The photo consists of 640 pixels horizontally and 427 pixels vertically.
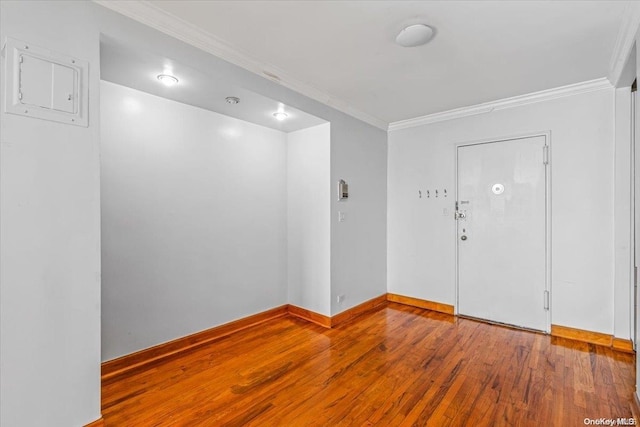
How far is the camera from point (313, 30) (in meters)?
2.14

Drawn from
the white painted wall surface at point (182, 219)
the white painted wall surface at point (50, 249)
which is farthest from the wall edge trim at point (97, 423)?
the white painted wall surface at point (182, 219)

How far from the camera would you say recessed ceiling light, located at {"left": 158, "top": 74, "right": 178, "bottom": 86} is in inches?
90.4

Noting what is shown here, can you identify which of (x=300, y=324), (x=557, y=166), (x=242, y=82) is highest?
(x=242, y=82)

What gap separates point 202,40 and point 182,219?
1.53m

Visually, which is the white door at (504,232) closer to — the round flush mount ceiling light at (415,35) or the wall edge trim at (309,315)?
the wall edge trim at (309,315)

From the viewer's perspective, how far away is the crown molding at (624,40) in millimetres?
1888

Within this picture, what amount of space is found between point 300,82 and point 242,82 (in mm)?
669

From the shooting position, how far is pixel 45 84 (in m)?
1.56

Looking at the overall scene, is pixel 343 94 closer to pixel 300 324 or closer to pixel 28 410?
pixel 300 324

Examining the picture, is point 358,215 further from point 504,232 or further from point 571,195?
point 571,195

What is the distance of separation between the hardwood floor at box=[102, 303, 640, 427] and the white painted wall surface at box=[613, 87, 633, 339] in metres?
0.41

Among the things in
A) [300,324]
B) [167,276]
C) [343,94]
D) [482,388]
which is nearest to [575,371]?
[482,388]

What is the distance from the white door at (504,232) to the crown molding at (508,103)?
40 cm

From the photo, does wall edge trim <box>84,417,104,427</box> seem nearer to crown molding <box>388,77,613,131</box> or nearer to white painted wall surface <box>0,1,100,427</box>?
white painted wall surface <box>0,1,100,427</box>
